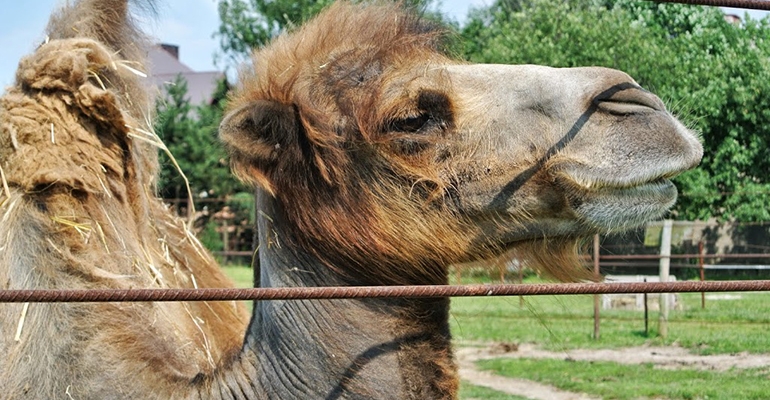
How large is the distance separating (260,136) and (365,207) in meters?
0.45

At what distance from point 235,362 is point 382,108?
1053 millimetres

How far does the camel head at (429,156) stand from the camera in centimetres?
286

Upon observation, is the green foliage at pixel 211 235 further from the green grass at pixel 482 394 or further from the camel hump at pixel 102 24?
the camel hump at pixel 102 24

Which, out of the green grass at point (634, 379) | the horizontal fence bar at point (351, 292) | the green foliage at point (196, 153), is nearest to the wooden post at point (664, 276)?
the green grass at point (634, 379)

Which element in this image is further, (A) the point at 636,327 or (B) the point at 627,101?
(A) the point at 636,327

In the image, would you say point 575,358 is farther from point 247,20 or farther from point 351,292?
point 247,20

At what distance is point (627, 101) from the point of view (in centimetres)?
280

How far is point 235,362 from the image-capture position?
3137 mm

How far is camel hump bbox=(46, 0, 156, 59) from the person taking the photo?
4.26m

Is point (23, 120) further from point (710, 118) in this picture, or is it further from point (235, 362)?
point (710, 118)

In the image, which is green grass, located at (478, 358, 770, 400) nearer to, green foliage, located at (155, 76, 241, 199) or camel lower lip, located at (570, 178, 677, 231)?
camel lower lip, located at (570, 178, 677, 231)

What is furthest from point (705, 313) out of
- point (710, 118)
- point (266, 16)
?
point (266, 16)

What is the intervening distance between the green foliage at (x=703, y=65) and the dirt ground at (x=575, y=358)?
8.66 metres

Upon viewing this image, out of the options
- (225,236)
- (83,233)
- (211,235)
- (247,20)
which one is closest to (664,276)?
(83,233)
